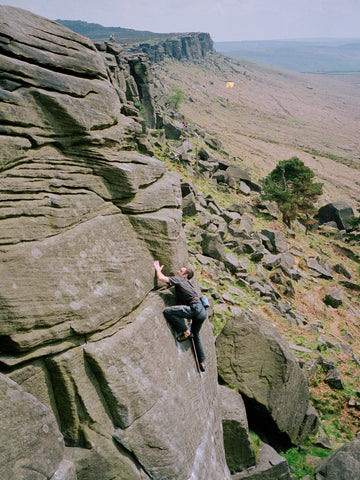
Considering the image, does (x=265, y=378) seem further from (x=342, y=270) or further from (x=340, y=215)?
(x=340, y=215)

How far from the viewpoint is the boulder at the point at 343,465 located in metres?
10.9

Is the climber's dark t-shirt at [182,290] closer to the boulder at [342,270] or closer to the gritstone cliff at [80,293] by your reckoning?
the gritstone cliff at [80,293]

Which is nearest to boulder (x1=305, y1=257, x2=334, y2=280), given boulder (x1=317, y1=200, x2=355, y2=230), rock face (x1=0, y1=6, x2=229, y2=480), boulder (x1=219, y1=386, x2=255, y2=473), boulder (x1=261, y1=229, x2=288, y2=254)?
boulder (x1=261, y1=229, x2=288, y2=254)

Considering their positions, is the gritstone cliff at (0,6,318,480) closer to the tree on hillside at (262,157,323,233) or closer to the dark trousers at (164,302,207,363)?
the dark trousers at (164,302,207,363)

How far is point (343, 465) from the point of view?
1116 cm

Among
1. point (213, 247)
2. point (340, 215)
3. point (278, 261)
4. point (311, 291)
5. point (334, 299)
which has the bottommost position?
point (340, 215)

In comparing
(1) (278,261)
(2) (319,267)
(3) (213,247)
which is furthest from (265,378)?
(2) (319,267)

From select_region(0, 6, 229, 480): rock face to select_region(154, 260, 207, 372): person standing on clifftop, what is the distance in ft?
1.13

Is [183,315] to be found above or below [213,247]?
above

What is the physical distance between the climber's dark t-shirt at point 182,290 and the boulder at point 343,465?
8481 mm

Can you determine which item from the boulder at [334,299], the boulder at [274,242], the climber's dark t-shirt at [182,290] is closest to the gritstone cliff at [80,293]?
the climber's dark t-shirt at [182,290]

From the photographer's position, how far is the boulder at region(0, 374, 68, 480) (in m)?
5.63

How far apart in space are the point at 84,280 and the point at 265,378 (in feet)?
29.5

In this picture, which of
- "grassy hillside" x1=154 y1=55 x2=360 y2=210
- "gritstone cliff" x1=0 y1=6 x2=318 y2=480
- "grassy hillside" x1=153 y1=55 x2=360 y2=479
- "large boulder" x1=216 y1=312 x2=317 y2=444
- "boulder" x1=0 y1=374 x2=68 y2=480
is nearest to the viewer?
"boulder" x1=0 y1=374 x2=68 y2=480
